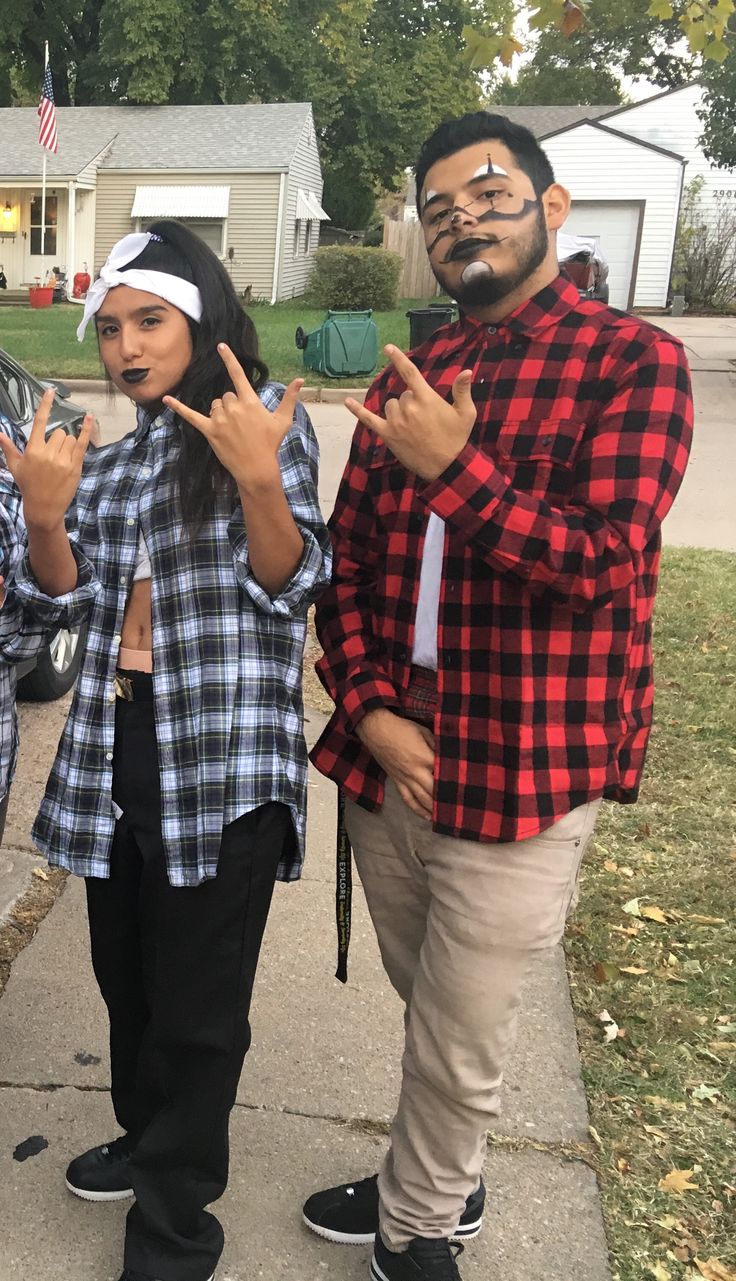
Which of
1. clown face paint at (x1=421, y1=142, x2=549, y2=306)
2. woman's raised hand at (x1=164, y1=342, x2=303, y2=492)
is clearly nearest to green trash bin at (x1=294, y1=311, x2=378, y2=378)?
clown face paint at (x1=421, y1=142, x2=549, y2=306)

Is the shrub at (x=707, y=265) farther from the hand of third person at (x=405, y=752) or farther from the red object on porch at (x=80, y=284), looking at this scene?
the hand of third person at (x=405, y=752)

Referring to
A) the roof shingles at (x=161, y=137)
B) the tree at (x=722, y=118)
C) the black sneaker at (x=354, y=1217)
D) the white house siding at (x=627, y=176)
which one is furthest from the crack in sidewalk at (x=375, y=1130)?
the white house siding at (x=627, y=176)

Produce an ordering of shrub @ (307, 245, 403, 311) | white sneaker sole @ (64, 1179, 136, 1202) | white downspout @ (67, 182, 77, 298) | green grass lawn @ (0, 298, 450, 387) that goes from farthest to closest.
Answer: white downspout @ (67, 182, 77, 298)
shrub @ (307, 245, 403, 311)
green grass lawn @ (0, 298, 450, 387)
white sneaker sole @ (64, 1179, 136, 1202)

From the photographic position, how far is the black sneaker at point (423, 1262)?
6.46 ft

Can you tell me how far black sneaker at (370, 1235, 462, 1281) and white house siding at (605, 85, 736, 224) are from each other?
31.8 meters

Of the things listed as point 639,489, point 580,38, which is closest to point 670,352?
point 639,489

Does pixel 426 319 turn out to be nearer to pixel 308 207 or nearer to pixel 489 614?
pixel 489 614

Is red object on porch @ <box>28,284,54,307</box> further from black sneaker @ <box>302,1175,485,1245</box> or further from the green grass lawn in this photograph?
black sneaker @ <box>302,1175,485,1245</box>

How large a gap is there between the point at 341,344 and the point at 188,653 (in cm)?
1298

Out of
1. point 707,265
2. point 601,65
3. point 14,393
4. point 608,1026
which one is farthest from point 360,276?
point 601,65

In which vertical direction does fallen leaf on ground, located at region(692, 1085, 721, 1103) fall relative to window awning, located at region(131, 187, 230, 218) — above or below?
below

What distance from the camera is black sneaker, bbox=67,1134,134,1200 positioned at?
2246 mm

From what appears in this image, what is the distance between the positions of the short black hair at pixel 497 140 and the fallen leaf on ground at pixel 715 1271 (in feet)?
6.77

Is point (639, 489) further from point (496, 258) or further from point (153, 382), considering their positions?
point (153, 382)
